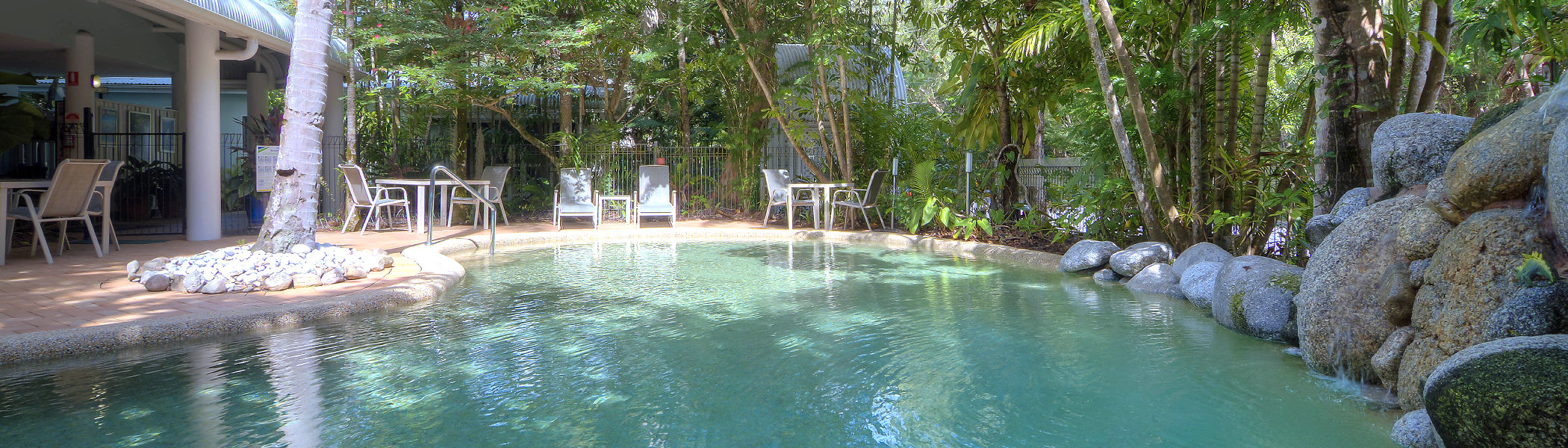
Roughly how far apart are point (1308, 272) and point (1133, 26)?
13.0ft

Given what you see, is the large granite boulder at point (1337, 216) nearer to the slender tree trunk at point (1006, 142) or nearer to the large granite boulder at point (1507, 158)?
the large granite boulder at point (1507, 158)

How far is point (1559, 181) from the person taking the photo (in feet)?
7.81

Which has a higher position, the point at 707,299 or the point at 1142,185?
the point at 1142,185

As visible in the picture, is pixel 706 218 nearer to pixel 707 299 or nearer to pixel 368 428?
pixel 707 299

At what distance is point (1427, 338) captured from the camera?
116 inches

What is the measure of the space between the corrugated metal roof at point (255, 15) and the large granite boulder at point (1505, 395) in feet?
25.8

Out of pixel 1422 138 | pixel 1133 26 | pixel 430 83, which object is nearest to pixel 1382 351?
pixel 1422 138

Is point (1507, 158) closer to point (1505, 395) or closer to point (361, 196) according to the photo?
point (1505, 395)

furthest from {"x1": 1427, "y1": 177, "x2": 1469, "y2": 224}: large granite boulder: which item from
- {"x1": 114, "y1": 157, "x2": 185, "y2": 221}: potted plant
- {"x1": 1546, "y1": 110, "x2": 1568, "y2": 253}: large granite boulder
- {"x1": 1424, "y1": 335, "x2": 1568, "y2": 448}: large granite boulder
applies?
{"x1": 114, "y1": 157, "x2": 185, "y2": 221}: potted plant

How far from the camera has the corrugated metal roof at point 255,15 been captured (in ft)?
24.3

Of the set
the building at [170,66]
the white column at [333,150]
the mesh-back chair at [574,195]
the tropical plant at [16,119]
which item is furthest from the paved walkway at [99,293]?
the mesh-back chair at [574,195]

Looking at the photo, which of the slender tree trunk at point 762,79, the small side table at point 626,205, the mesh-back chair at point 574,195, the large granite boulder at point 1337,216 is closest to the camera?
the large granite boulder at point 1337,216

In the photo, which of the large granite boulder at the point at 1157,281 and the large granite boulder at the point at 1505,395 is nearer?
the large granite boulder at the point at 1505,395

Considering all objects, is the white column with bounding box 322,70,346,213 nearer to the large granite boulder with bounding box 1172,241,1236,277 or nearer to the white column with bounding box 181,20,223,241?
the white column with bounding box 181,20,223,241
